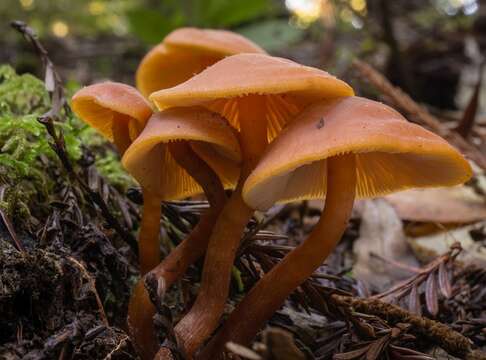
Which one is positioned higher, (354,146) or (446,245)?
(354,146)

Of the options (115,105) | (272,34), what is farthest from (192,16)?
(115,105)

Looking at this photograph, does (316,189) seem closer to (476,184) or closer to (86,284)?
(86,284)

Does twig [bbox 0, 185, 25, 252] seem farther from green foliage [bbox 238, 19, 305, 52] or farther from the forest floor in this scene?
green foliage [bbox 238, 19, 305, 52]

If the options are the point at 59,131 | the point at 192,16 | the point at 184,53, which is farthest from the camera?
the point at 192,16

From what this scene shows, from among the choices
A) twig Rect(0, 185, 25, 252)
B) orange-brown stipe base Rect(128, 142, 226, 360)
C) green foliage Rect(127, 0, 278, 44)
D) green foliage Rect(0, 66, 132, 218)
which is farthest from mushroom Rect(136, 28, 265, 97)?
green foliage Rect(127, 0, 278, 44)

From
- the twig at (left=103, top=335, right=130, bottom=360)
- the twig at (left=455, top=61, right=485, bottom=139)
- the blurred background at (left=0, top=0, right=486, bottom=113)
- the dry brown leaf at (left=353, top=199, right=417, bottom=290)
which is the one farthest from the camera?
the blurred background at (left=0, top=0, right=486, bottom=113)

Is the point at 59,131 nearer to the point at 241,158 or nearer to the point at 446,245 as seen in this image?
the point at 241,158
